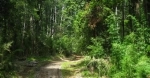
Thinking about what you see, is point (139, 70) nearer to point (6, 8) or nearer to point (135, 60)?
point (135, 60)

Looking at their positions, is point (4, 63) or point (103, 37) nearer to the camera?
point (4, 63)

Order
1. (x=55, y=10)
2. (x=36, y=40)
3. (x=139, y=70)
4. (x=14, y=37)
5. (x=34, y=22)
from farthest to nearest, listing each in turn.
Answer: (x=55, y=10) → (x=34, y=22) → (x=36, y=40) → (x=14, y=37) → (x=139, y=70)

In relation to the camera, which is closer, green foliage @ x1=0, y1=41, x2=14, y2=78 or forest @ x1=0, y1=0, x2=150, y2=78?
forest @ x1=0, y1=0, x2=150, y2=78

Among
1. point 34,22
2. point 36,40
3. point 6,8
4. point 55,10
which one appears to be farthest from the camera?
point 55,10

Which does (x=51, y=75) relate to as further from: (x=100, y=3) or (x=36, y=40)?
(x=36, y=40)

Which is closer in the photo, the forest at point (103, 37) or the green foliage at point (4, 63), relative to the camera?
the forest at point (103, 37)

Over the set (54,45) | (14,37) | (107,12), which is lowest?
(54,45)

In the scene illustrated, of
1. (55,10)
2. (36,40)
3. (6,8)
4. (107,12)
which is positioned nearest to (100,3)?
(107,12)

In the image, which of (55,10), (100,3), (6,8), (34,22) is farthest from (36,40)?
(55,10)

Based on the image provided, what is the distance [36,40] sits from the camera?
1460 inches

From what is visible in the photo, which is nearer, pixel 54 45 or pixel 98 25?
pixel 98 25

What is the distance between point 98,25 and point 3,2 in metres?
7.75

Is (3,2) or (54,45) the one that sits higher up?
(3,2)

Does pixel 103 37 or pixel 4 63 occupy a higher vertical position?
pixel 103 37
